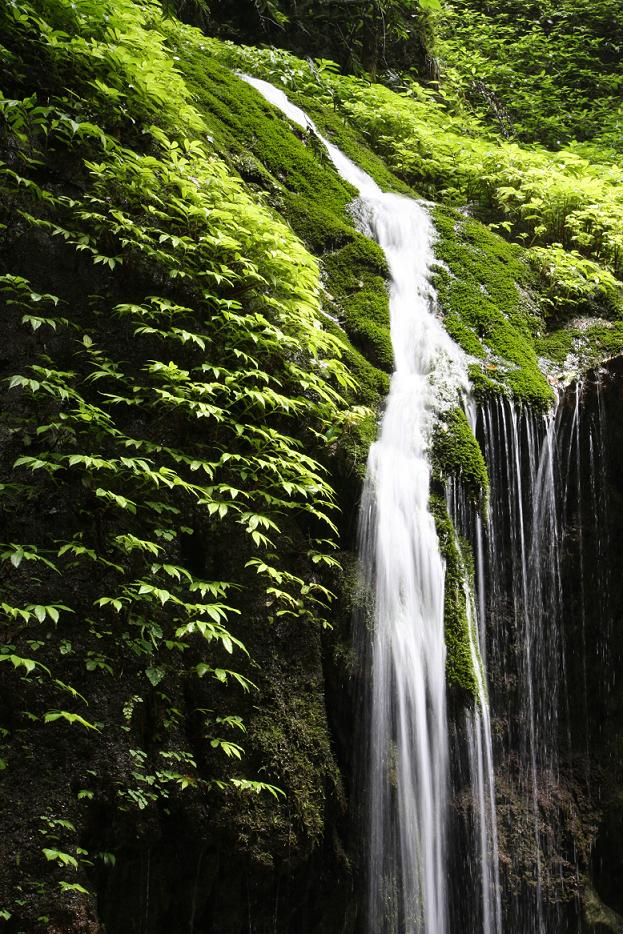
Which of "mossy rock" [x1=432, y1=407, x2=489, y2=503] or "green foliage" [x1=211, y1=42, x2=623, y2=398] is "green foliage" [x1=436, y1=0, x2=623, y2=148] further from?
"mossy rock" [x1=432, y1=407, x2=489, y2=503]

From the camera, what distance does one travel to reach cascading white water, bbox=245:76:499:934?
374 centimetres

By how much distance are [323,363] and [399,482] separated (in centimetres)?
97

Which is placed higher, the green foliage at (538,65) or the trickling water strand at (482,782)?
the green foliage at (538,65)

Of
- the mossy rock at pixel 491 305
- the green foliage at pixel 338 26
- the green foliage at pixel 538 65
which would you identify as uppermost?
the green foliage at pixel 538 65

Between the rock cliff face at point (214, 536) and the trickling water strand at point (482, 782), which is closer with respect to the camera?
the rock cliff face at point (214, 536)

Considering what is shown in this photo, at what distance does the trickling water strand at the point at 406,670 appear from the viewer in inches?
147

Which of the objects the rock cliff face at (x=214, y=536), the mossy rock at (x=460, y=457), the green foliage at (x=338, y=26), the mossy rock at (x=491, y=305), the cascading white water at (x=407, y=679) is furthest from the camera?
the green foliage at (x=338, y=26)

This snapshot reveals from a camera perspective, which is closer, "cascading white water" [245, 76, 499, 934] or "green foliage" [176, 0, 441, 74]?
"cascading white water" [245, 76, 499, 934]

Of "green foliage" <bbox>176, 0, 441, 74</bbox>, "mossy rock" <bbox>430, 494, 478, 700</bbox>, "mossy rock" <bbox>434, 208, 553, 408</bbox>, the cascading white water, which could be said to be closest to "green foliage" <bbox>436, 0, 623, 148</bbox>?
"green foliage" <bbox>176, 0, 441, 74</bbox>

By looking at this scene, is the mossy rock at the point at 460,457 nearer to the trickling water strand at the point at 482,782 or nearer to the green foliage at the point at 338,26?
the trickling water strand at the point at 482,782

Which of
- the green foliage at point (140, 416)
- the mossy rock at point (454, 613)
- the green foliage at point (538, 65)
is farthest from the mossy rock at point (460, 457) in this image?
the green foliage at point (538, 65)

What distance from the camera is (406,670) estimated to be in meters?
3.96

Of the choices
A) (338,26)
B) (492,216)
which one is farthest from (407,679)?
(338,26)

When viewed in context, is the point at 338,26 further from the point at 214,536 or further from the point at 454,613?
the point at 454,613
